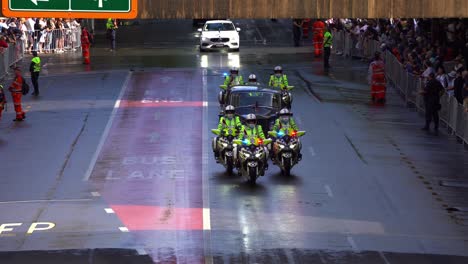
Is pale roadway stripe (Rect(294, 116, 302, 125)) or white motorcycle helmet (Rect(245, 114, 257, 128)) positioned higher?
white motorcycle helmet (Rect(245, 114, 257, 128))

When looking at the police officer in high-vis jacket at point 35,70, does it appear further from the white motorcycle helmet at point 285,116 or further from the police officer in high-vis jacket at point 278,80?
the white motorcycle helmet at point 285,116

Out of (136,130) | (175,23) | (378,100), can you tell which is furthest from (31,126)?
(175,23)

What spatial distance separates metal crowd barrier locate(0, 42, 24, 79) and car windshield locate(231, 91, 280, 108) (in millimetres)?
16223

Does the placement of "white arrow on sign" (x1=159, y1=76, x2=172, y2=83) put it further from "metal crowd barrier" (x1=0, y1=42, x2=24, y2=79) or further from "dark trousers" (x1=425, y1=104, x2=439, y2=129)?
"dark trousers" (x1=425, y1=104, x2=439, y2=129)

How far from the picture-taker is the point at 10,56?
48.7 metres

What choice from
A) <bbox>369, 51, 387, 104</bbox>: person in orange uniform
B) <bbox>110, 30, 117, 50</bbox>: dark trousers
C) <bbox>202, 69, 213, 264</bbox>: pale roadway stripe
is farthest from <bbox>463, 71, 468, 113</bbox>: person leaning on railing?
<bbox>110, 30, 117, 50</bbox>: dark trousers

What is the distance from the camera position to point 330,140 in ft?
105

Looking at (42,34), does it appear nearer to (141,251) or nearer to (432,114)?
(432,114)

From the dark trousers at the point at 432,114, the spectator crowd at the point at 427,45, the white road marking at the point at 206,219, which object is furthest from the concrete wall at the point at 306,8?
the dark trousers at the point at 432,114

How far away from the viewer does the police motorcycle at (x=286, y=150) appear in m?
27.1

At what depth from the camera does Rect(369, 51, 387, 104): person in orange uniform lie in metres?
39.1

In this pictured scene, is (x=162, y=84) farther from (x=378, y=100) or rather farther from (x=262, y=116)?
(x=262, y=116)

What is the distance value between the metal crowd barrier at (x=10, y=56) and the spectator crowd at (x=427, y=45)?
1461cm

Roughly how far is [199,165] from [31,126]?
8293 millimetres
